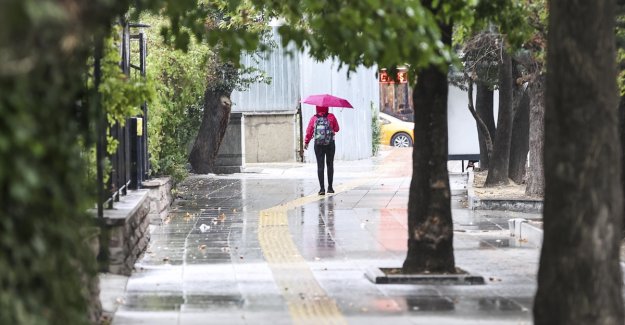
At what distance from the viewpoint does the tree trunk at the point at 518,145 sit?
79.8ft

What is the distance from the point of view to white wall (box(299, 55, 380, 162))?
34375mm

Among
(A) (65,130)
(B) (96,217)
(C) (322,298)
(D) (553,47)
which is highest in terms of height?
(D) (553,47)

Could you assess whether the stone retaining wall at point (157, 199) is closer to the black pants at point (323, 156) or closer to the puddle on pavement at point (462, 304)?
the black pants at point (323, 156)

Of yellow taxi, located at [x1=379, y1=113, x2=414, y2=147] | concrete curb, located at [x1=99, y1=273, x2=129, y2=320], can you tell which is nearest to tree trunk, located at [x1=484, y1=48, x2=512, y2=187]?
concrete curb, located at [x1=99, y1=273, x2=129, y2=320]

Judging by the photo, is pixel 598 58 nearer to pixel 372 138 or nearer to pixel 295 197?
pixel 295 197

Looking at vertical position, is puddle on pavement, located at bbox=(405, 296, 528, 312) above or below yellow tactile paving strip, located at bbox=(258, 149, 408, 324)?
below

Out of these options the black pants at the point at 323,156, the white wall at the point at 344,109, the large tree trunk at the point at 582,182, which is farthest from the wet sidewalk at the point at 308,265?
the white wall at the point at 344,109

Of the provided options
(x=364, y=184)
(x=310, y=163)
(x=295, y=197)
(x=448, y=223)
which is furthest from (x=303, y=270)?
(x=310, y=163)

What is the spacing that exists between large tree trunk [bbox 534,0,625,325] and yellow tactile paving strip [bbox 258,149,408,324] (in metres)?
2.33

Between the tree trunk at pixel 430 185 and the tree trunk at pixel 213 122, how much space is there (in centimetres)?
1678

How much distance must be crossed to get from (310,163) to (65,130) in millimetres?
29613

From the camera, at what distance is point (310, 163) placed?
33.7m

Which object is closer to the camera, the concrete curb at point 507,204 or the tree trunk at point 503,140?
the concrete curb at point 507,204

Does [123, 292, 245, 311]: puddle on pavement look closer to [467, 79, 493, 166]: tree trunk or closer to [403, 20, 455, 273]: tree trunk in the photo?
[403, 20, 455, 273]: tree trunk
